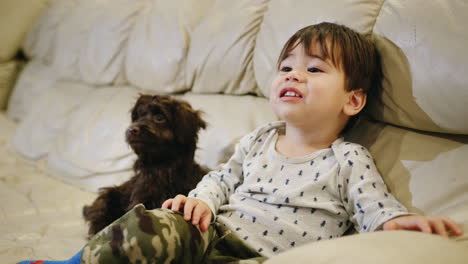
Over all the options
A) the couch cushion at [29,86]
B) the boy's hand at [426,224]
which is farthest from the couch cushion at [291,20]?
the couch cushion at [29,86]

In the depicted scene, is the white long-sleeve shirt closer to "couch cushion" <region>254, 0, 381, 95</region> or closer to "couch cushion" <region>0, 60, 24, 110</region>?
"couch cushion" <region>254, 0, 381, 95</region>

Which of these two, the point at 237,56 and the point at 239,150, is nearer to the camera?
the point at 239,150

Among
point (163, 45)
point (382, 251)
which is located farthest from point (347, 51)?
point (163, 45)

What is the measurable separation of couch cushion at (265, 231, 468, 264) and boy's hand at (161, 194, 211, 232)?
337 millimetres

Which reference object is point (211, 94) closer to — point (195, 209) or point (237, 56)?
point (237, 56)

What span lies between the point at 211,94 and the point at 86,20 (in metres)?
1.27

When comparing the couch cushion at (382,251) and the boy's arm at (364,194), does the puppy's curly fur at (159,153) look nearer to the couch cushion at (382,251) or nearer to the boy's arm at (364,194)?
the boy's arm at (364,194)

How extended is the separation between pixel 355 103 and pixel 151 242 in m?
0.66

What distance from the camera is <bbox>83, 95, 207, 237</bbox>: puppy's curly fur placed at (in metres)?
1.28

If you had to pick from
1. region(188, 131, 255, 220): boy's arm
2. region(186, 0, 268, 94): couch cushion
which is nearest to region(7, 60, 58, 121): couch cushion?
region(186, 0, 268, 94): couch cushion

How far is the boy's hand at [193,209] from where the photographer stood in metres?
0.96

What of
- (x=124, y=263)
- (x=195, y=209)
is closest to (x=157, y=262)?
(x=124, y=263)

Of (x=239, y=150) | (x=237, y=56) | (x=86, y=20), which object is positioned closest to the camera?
(x=239, y=150)

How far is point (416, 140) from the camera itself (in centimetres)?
107
